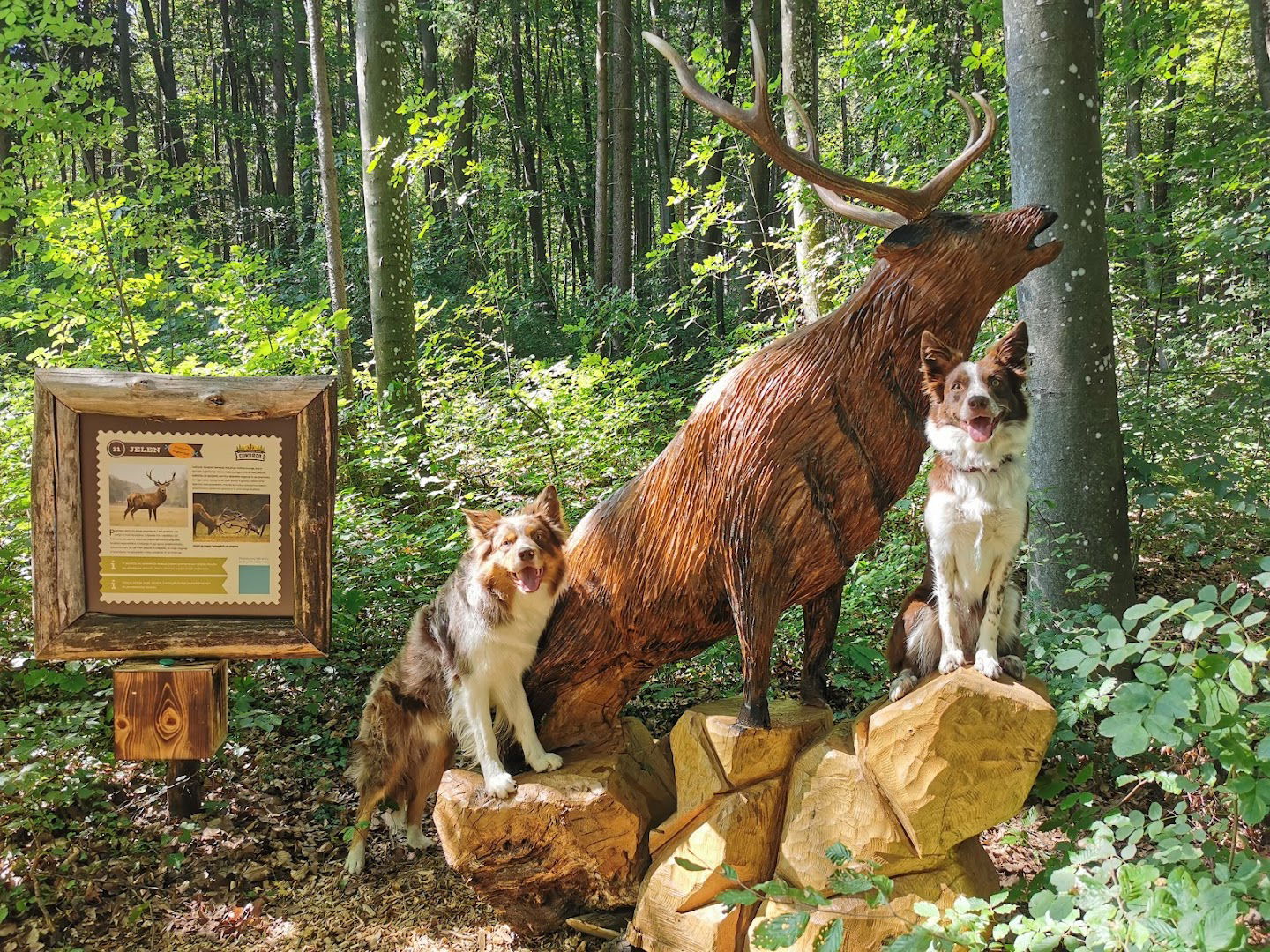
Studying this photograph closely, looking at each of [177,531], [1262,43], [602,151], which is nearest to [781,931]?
[177,531]

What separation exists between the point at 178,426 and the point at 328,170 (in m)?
5.73

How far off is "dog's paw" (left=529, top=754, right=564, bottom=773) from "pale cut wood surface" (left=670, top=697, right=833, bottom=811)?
0.50 m

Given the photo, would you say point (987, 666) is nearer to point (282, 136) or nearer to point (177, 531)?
point (177, 531)

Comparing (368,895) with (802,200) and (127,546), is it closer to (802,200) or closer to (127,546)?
(127,546)

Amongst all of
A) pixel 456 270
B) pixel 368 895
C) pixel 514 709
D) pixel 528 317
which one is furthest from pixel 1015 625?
pixel 456 270

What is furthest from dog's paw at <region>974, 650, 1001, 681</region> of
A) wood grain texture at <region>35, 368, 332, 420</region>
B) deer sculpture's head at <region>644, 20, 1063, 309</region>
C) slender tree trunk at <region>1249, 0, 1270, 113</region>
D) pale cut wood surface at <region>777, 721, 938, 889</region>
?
slender tree trunk at <region>1249, 0, 1270, 113</region>

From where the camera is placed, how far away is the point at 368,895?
344 centimetres

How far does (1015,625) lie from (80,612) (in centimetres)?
356

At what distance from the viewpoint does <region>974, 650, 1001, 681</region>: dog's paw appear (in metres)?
2.57

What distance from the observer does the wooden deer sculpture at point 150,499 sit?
3.13 m

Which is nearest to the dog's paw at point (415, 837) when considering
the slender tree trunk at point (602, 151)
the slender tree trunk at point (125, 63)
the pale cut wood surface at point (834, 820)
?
the pale cut wood surface at point (834, 820)

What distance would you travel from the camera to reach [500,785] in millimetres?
3064

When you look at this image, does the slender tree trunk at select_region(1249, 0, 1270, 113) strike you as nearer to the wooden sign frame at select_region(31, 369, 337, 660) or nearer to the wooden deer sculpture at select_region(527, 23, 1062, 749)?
the wooden deer sculpture at select_region(527, 23, 1062, 749)

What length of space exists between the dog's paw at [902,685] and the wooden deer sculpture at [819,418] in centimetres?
43
